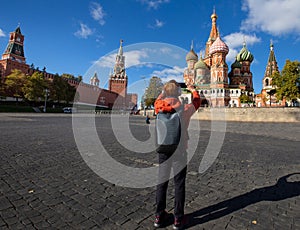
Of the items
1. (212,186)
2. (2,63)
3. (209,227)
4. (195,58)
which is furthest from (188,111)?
(195,58)

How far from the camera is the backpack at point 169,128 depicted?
240 centimetres

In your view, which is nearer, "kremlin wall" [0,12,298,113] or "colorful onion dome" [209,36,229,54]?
"kremlin wall" [0,12,298,113]

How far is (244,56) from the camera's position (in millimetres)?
76750

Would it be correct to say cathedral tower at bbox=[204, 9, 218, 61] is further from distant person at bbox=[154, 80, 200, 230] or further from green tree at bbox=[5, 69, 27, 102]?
distant person at bbox=[154, 80, 200, 230]

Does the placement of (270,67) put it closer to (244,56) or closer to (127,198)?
(244,56)

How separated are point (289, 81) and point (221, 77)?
33.8 metres

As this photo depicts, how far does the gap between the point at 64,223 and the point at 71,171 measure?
2.21m

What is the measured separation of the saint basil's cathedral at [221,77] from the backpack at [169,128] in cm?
6617

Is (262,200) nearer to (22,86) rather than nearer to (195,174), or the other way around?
(195,174)

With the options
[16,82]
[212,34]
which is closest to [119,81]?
[212,34]

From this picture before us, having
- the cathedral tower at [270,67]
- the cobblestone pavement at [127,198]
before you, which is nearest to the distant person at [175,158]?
the cobblestone pavement at [127,198]

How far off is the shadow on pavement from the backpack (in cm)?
118

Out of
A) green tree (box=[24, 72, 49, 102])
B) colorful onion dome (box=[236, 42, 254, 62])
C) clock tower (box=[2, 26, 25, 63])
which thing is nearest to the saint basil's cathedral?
colorful onion dome (box=[236, 42, 254, 62])

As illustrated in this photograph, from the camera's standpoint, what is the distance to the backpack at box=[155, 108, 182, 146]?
7.88ft
